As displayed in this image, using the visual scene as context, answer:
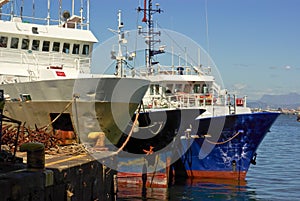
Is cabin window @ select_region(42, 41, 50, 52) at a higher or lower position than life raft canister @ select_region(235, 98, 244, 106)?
higher

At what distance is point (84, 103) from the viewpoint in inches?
535

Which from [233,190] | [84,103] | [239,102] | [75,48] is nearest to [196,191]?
[233,190]

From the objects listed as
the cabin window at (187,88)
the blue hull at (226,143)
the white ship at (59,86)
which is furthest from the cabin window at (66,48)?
the cabin window at (187,88)

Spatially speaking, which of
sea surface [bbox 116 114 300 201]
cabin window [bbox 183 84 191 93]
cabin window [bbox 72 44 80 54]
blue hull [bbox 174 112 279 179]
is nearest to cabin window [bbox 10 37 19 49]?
cabin window [bbox 72 44 80 54]

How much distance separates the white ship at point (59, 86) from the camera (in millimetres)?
13602

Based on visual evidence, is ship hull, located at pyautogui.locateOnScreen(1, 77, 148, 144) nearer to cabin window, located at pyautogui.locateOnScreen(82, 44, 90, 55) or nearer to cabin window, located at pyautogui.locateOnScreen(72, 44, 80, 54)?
cabin window, located at pyautogui.locateOnScreen(72, 44, 80, 54)

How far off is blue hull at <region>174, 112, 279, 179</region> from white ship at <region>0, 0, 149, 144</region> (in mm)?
4395

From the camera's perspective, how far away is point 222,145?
59.8 feet

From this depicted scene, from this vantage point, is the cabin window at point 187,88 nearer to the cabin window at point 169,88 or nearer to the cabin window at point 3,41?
the cabin window at point 169,88

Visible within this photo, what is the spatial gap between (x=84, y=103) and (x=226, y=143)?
709cm

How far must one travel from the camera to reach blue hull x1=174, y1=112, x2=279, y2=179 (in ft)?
58.6

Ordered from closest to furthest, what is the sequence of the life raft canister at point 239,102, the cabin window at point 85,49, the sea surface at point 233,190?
1. the sea surface at point 233,190
2. the cabin window at point 85,49
3. the life raft canister at point 239,102

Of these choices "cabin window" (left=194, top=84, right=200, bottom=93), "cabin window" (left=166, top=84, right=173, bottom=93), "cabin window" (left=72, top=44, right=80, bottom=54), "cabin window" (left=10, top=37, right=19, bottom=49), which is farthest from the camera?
"cabin window" (left=194, top=84, right=200, bottom=93)

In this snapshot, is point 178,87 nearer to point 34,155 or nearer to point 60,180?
point 60,180
